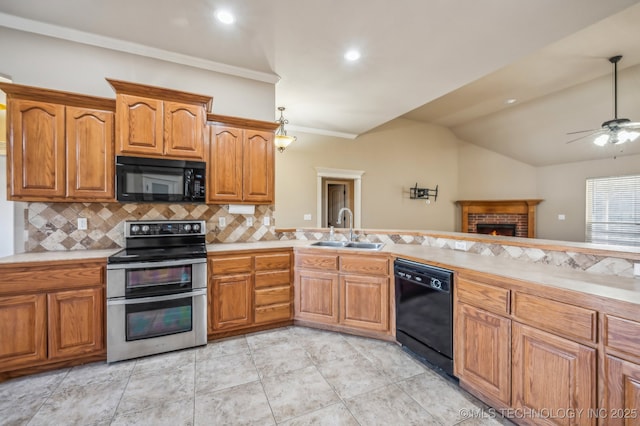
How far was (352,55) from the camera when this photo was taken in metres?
2.88

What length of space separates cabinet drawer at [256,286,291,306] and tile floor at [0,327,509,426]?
0.47 m

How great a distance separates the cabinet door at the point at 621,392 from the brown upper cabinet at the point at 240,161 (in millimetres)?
2951

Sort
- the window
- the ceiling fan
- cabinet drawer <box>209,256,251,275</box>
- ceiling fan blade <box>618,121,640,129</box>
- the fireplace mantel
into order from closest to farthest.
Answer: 1. cabinet drawer <box>209,256,251,275</box>
2. ceiling fan blade <box>618,121,640,129</box>
3. the ceiling fan
4. the window
5. the fireplace mantel

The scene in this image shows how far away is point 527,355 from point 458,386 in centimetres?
69

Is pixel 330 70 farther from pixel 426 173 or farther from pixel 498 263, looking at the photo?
pixel 426 173

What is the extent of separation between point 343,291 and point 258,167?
1716 millimetres

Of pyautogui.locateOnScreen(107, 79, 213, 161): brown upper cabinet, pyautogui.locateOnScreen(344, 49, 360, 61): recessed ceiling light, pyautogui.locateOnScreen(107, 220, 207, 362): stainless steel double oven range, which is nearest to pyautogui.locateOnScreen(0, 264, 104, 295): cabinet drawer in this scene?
pyautogui.locateOnScreen(107, 220, 207, 362): stainless steel double oven range

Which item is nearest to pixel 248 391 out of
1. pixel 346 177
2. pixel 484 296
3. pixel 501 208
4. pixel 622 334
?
pixel 484 296

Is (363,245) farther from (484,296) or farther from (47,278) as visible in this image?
(47,278)

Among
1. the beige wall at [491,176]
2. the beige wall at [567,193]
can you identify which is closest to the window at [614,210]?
the beige wall at [567,193]

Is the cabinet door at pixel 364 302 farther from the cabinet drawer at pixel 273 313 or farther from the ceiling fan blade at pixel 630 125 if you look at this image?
the ceiling fan blade at pixel 630 125

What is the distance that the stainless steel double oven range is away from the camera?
2.29 meters

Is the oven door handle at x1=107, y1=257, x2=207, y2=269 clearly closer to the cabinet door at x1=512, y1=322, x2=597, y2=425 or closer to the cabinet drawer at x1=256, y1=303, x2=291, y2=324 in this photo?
the cabinet drawer at x1=256, y1=303, x2=291, y2=324

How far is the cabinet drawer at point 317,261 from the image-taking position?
2.88 metres
